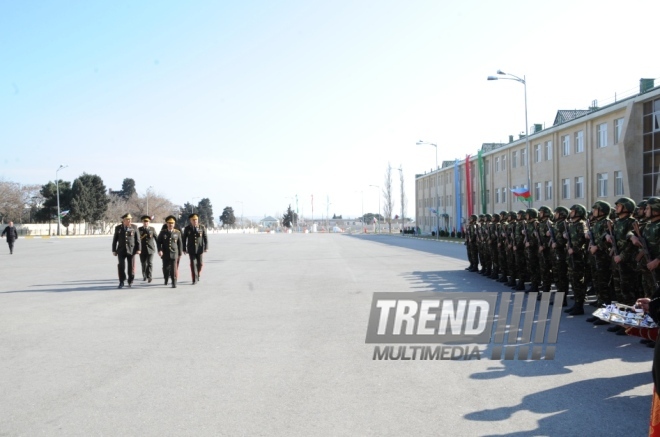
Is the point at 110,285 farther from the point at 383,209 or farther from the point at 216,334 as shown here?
the point at 383,209

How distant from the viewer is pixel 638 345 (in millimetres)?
7891

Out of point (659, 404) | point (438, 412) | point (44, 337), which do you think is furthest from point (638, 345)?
point (44, 337)

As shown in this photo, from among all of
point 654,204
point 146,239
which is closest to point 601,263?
point 654,204

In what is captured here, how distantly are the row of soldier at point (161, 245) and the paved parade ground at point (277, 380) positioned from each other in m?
3.73

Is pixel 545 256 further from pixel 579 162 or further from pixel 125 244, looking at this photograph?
pixel 579 162

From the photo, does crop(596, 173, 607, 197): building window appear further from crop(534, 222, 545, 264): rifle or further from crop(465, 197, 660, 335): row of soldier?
crop(534, 222, 545, 264): rifle

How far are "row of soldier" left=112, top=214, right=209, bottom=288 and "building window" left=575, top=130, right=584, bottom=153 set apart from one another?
3495cm

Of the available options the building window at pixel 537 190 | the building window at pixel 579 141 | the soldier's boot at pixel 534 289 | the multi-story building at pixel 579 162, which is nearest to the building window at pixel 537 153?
the multi-story building at pixel 579 162

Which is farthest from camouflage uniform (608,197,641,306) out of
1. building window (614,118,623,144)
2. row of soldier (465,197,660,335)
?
building window (614,118,623,144)

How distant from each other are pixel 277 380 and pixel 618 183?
37.6 meters

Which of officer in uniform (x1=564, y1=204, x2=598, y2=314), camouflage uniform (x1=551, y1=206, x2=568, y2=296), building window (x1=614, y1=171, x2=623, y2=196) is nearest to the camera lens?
officer in uniform (x1=564, y1=204, x2=598, y2=314)

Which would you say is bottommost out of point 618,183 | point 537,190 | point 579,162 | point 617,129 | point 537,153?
point 618,183

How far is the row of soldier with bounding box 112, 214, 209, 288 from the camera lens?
49.6ft

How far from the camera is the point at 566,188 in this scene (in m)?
45.5
